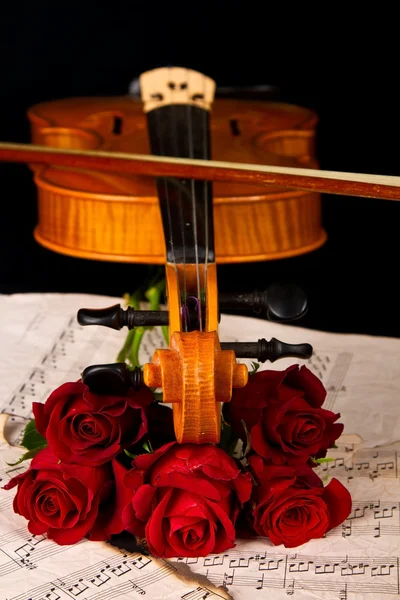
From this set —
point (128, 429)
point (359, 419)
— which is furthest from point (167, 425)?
point (359, 419)

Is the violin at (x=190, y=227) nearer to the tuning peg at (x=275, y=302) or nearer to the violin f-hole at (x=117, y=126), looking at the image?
the tuning peg at (x=275, y=302)

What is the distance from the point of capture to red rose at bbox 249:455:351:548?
0.83 metres

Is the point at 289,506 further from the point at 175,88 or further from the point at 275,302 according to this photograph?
the point at 175,88

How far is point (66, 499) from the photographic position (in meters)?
0.83

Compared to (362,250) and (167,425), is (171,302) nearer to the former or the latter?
(167,425)

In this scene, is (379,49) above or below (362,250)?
above

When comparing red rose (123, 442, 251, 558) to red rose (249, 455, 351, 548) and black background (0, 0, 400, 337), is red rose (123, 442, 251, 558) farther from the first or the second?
black background (0, 0, 400, 337)

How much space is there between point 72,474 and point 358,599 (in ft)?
0.83

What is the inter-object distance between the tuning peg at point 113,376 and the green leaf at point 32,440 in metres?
0.16

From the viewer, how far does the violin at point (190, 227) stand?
2.46 feet

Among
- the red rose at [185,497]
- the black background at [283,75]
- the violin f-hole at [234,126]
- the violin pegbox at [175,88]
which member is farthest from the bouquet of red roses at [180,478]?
the black background at [283,75]

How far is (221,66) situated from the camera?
212 cm

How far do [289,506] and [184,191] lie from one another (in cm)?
39

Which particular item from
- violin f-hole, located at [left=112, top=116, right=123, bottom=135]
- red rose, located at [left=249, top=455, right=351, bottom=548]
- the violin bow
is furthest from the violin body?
red rose, located at [left=249, top=455, right=351, bottom=548]
